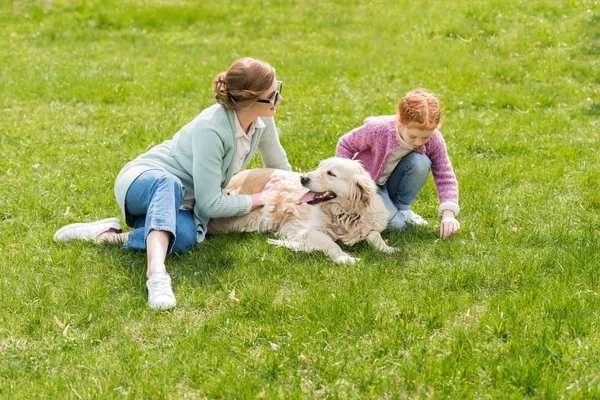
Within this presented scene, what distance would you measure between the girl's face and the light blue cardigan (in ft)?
3.76

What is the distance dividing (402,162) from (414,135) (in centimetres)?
47

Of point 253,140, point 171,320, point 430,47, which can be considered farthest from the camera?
point 430,47

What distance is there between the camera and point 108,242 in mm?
5711

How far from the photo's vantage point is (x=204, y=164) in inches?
212

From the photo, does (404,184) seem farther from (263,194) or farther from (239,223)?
(239,223)

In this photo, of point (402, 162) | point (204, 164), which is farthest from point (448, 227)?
point (204, 164)

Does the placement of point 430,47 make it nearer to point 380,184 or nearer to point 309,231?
point 380,184

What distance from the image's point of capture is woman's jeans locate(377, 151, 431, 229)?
599 centimetres

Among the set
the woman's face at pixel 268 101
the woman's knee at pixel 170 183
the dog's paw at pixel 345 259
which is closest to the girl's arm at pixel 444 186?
the dog's paw at pixel 345 259

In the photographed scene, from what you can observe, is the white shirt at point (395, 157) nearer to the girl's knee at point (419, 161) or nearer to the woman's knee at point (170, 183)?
the girl's knee at point (419, 161)

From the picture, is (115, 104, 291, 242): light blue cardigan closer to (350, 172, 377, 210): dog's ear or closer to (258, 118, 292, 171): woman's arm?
(258, 118, 292, 171): woman's arm

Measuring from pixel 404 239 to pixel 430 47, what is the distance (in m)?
7.94

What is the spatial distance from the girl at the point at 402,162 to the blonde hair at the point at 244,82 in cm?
102

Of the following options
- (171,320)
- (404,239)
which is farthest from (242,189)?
(171,320)
